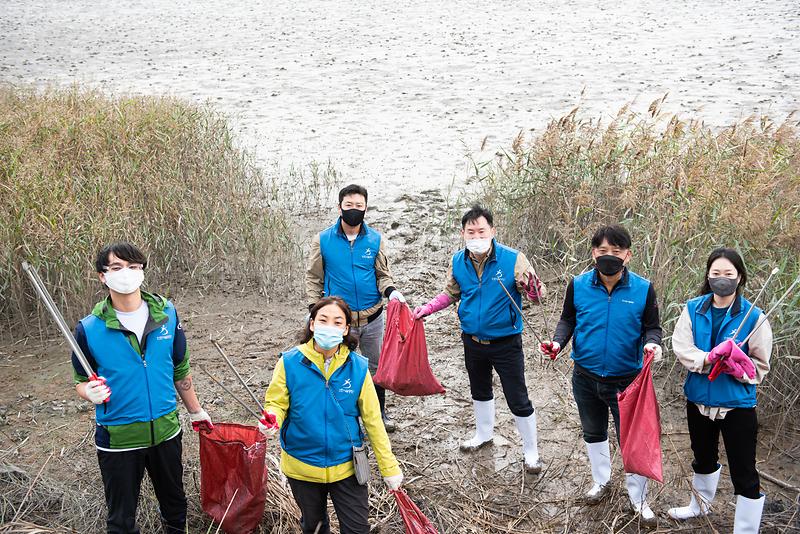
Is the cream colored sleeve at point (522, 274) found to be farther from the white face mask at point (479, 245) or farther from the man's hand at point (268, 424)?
the man's hand at point (268, 424)

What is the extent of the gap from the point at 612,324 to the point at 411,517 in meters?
1.40

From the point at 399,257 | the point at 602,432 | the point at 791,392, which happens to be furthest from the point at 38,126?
the point at 791,392

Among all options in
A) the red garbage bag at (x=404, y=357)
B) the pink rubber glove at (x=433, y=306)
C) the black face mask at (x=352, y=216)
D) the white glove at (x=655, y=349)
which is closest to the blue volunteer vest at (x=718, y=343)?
the white glove at (x=655, y=349)

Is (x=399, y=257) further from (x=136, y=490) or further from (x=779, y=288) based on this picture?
(x=136, y=490)

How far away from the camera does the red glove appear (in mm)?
3592

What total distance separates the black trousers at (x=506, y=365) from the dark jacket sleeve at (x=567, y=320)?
368 mm

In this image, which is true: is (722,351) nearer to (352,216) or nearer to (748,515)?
(748,515)

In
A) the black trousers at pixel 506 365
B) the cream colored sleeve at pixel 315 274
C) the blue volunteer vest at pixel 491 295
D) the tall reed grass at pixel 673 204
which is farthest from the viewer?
the tall reed grass at pixel 673 204

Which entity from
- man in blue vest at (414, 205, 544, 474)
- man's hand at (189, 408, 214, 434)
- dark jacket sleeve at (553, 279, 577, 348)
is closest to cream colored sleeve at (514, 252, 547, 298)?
man in blue vest at (414, 205, 544, 474)

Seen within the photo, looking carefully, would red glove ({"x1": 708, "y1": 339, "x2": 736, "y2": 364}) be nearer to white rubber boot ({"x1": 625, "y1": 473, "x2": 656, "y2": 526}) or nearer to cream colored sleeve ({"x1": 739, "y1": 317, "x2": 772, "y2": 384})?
cream colored sleeve ({"x1": 739, "y1": 317, "x2": 772, "y2": 384})

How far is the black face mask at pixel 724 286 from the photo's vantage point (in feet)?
12.1

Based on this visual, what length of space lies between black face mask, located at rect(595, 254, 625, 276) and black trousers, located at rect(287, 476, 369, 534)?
1.56 m

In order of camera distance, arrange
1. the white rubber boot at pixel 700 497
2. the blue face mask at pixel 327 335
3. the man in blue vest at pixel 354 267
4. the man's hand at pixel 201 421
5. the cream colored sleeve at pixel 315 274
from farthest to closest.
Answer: the cream colored sleeve at pixel 315 274
the man in blue vest at pixel 354 267
the white rubber boot at pixel 700 497
the man's hand at pixel 201 421
the blue face mask at pixel 327 335

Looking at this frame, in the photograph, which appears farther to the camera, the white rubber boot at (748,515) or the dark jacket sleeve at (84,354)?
the white rubber boot at (748,515)
